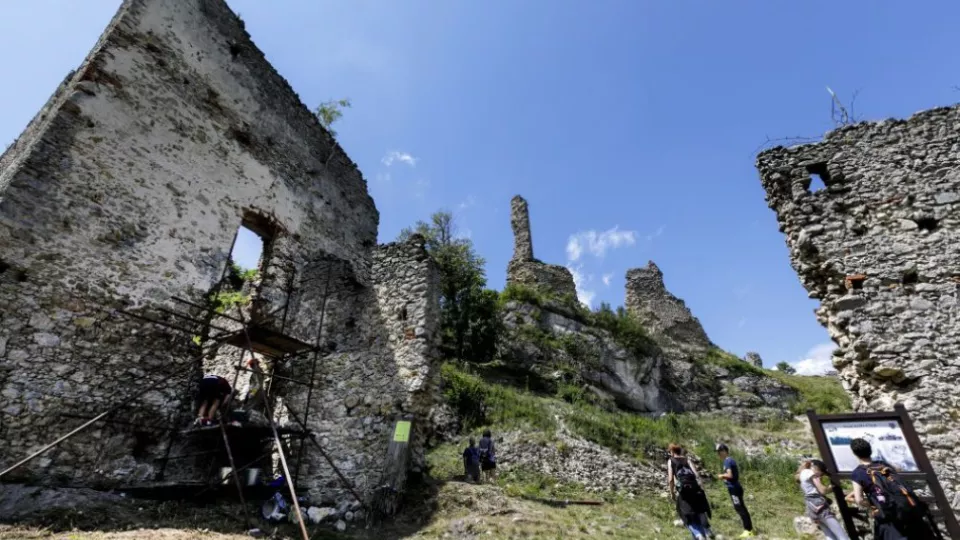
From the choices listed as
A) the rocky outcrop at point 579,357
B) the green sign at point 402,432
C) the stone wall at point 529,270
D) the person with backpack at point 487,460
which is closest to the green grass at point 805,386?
the rocky outcrop at point 579,357

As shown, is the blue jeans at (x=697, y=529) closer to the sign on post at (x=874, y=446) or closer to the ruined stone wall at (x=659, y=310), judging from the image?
the sign on post at (x=874, y=446)

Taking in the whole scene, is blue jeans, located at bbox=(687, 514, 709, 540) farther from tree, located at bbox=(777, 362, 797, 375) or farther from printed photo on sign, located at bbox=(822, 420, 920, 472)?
tree, located at bbox=(777, 362, 797, 375)

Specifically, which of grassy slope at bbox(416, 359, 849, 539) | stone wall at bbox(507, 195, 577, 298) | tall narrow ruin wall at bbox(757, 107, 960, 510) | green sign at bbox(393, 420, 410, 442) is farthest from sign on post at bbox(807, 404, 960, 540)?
stone wall at bbox(507, 195, 577, 298)

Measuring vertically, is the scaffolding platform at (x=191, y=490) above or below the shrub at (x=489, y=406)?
below

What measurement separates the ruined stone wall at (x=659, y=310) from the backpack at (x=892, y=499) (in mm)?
20380

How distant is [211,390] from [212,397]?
0.34ft

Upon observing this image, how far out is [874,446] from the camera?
4906 mm

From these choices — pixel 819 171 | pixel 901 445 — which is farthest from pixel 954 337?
pixel 819 171

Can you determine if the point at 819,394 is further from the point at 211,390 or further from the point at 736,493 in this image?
the point at 211,390

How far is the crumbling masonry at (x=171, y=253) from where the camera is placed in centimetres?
585

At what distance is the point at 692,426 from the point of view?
15.0 m

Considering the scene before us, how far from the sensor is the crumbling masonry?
5852mm

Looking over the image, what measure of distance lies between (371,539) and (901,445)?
6001mm

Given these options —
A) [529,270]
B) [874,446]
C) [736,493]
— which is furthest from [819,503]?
[529,270]
